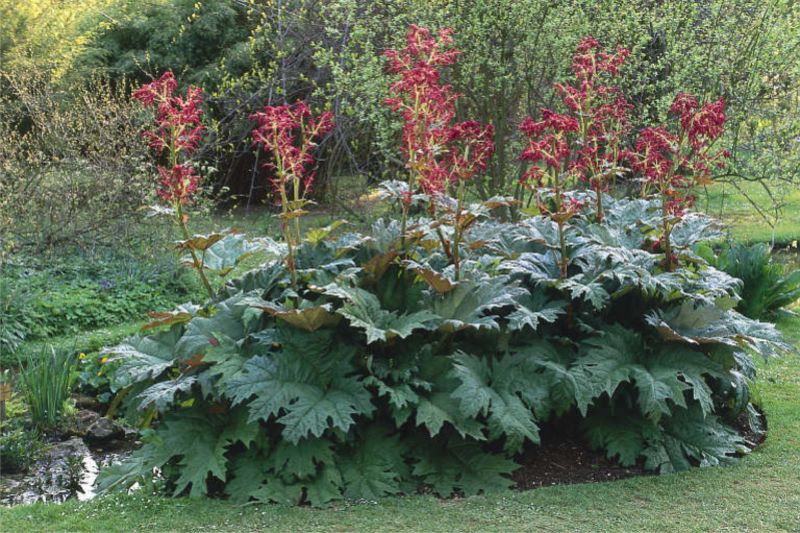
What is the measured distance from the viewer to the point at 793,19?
9.04m

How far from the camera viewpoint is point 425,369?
14.3 ft

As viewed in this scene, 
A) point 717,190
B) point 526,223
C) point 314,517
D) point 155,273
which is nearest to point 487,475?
point 314,517

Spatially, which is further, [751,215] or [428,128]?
[751,215]

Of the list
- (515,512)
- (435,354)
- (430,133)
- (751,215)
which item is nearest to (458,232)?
(430,133)

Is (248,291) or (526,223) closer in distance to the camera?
(248,291)

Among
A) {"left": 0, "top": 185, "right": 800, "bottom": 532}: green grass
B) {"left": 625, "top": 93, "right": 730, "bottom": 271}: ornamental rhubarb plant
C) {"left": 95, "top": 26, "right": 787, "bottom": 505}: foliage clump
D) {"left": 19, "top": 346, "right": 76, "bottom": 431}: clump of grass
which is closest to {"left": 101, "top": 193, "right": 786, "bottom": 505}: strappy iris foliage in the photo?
{"left": 95, "top": 26, "right": 787, "bottom": 505}: foliage clump

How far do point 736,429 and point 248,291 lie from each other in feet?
9.02

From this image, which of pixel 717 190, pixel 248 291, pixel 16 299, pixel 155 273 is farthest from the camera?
pixel 717 190

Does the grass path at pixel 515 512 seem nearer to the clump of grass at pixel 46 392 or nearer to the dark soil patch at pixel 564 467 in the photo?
the dark soil patch at pixel 564 467

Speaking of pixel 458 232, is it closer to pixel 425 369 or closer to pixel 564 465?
pixel 425 369

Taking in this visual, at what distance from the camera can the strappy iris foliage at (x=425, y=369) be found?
4.12 m

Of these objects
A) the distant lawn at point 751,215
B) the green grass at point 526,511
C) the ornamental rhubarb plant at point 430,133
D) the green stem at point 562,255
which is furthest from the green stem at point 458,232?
the distant lawn at point 751,215

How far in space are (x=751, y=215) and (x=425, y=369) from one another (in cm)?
1037

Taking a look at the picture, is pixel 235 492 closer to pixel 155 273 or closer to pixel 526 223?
pixel 526 223
